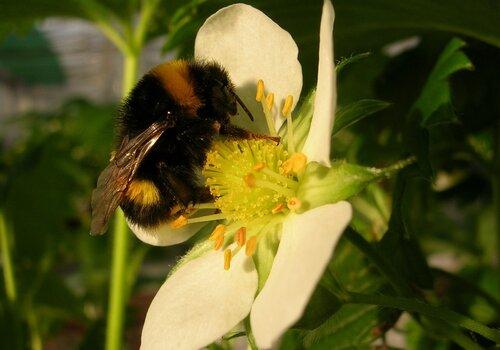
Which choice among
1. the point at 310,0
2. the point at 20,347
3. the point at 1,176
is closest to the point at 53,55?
the point at 1,176

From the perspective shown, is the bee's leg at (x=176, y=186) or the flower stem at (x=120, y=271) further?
the flower stem at (x=120, y=271)

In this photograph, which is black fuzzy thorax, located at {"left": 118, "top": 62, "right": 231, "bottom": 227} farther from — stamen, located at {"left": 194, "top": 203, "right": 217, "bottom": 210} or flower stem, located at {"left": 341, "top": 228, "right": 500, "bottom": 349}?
flower stem, located at {"left": 341, "top": 228, "right": 500, "bottom": 349}

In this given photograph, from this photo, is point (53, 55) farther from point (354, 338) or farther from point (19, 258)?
point (354, 338)

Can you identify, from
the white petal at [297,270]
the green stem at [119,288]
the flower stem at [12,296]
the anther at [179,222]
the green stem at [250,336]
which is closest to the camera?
the white petal at [297,270]

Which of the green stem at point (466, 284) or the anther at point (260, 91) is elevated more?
the anther at point (260, 91)

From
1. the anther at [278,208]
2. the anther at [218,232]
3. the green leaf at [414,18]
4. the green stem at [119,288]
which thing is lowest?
the green stem at [119,288]

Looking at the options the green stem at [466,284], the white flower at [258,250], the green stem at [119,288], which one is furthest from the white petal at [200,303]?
the green stem at [119,288]

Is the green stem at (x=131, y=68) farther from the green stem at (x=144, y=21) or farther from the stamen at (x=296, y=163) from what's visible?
the stamen at (x=296, y=163)

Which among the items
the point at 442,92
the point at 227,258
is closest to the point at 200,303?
the point at 227,258
